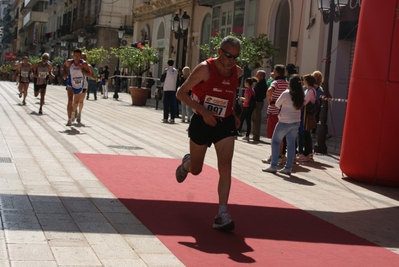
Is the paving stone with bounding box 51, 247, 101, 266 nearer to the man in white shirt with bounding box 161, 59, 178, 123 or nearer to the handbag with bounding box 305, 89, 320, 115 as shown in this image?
the handbag with bounding box 305, 89, 320, 115

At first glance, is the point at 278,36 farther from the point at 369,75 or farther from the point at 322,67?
the point at 369,75

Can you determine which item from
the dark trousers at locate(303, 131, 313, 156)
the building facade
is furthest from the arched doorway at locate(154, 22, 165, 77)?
the dark trousers at locate(303, 131, 313, 156)

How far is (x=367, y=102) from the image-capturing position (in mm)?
A: 11305

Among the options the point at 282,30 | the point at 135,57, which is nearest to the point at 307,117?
the point at 282,30

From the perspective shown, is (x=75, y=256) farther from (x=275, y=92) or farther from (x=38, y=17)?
(x=38, y=17)

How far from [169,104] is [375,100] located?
1182 centimetres

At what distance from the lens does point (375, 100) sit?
36.8 ft

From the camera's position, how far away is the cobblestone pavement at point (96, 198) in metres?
5.77

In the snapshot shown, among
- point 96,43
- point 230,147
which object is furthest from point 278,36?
point 96,43

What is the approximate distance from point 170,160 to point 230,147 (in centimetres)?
527

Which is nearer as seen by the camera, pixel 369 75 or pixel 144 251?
pixel 144 251

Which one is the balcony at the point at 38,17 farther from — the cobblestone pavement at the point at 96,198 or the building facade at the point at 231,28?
the cobblestone pavement at the point at 96,198

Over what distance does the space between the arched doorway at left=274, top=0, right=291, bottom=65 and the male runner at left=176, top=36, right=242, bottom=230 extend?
20.5 metres

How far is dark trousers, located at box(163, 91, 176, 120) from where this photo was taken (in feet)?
73.3
